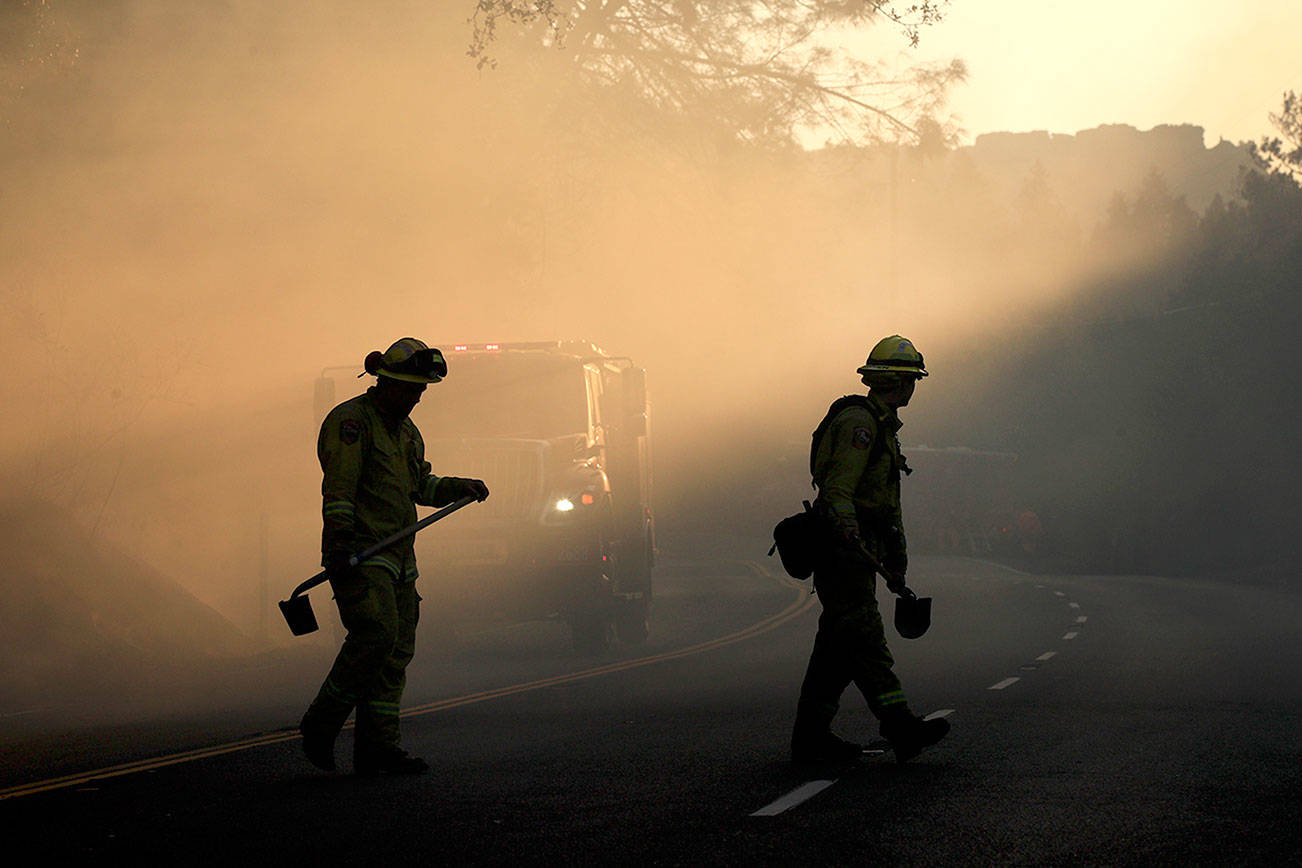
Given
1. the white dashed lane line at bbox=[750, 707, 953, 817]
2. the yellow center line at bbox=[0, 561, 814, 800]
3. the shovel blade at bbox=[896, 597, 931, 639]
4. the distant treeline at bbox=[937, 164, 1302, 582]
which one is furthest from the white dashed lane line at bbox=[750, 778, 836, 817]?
the distant treeline at bbox=[937, 164, 1302, 582]

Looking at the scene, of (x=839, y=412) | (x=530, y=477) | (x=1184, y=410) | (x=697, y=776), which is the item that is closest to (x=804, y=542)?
(x=839, y=412)

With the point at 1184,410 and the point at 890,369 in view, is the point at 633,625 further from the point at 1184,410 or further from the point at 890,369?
the point at 1184,410

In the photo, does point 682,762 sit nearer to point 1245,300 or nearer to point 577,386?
point 577,386

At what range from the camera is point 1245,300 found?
4725 centimetres

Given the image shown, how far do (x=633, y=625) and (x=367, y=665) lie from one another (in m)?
11.4

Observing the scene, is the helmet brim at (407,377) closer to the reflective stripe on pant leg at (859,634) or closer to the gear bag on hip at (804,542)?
the gear bag on hip at (804,542)

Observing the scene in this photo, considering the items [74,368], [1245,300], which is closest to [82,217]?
[74,368]

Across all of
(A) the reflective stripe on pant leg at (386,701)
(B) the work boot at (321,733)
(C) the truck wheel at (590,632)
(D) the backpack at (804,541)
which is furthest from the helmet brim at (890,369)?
(C) the truck wheel at (590,632)

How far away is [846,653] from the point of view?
8.14 meters

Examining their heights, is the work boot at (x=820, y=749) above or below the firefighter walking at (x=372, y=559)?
below

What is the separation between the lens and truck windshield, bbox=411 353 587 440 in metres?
16.9

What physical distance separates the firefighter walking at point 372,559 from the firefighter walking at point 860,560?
1663 millimetres

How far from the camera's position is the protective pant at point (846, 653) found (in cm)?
809

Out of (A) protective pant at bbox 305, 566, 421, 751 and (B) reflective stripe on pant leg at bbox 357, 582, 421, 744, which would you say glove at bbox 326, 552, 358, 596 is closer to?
(A) protective pant at bbox 305, 566, 421, 751
